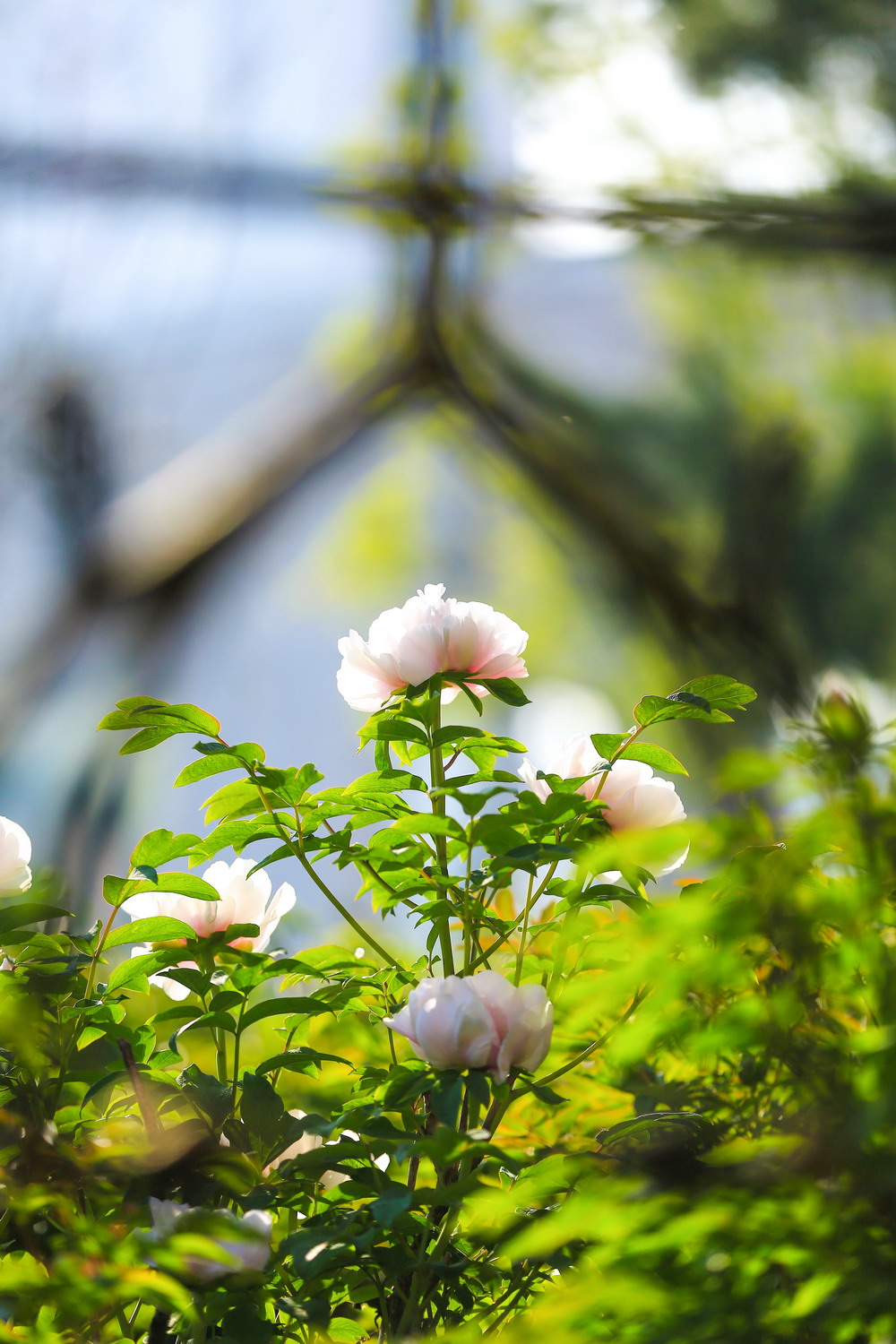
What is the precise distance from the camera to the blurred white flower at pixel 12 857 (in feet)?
1.73

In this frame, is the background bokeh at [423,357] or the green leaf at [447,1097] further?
the background bokeh at [423,357]

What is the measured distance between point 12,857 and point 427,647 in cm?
28

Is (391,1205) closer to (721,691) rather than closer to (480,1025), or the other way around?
(480,1025)

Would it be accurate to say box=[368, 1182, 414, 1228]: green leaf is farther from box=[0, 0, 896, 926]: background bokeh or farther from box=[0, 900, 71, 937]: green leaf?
box=[0, 0, 896, 926]: background bokeh

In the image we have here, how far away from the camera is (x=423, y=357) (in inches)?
48.0

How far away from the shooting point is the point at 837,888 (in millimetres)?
290

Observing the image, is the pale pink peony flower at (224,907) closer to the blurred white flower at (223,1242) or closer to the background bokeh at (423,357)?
the blurred white flower at (223,1242)

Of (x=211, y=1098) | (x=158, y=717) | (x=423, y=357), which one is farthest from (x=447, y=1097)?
(x=423, y=357)

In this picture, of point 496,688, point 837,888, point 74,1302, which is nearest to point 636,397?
point 496,688

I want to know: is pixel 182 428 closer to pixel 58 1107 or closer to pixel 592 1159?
pixel 58 1107

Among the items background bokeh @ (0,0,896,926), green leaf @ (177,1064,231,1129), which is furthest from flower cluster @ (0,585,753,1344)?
background bokeh @ (0,0,896,926)

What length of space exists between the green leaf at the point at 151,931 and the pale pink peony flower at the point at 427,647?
16cm

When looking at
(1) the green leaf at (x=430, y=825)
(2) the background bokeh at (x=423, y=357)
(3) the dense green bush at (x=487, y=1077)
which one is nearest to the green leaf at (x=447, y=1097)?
(3) the dense green bush at (x=487, y=1077)

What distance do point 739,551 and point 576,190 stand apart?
0.53m
